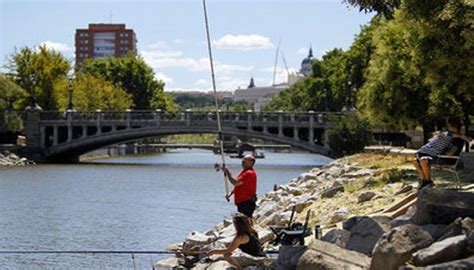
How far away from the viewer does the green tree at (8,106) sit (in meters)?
74.0

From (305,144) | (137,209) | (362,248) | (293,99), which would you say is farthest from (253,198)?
(293,99)

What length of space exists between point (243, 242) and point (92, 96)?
264 ft

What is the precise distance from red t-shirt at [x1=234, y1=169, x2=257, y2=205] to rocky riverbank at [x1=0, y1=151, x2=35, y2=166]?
5616 cm

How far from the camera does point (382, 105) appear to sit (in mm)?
40469

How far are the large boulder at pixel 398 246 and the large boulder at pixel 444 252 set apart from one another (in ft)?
0.81

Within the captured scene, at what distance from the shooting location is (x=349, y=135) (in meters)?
60.5

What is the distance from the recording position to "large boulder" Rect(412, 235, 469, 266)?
11117 mm

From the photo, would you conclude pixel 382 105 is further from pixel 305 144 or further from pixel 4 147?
pixel 4 147

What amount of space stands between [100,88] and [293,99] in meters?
57.3

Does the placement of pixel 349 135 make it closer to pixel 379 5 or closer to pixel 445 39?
pixel 445 39

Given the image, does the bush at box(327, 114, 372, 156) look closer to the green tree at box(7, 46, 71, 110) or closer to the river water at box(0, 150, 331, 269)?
the river water at box(0, 150, 331, 269)

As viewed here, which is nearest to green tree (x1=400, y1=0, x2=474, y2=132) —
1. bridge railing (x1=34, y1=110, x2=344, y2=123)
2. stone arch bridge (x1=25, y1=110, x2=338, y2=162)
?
stone arch bridge (x1=25, y1=110, x2=338, y2=162)

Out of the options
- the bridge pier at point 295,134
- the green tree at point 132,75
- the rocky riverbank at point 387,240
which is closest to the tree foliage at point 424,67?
the rocky riverbank at point 387,240

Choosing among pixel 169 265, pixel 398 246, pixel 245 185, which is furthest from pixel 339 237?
pixel 169 265
